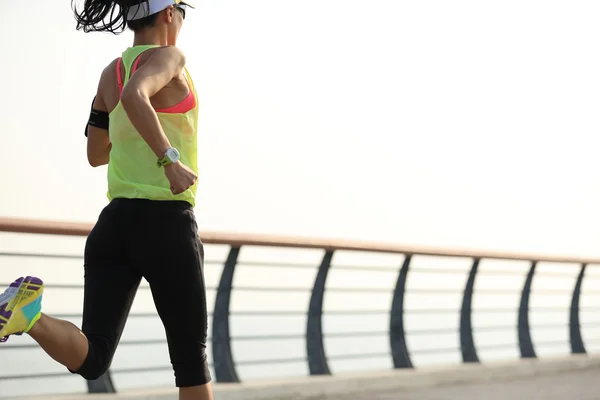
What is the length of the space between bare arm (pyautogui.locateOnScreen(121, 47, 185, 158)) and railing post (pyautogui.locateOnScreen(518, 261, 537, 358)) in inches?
275

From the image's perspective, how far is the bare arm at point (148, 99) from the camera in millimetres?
2816

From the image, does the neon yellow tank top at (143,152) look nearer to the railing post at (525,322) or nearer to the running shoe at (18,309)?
the running shoe at (18,309)

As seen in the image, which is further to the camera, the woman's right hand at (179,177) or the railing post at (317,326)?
the railing post at (317,326)

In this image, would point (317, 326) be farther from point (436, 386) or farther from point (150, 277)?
point (150, 277)

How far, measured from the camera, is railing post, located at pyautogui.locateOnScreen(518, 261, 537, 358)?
9242 millimetres

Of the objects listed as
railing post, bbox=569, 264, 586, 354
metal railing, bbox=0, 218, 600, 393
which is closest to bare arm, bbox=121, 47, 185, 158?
metal railing, bbox=0, 218, 600, 393

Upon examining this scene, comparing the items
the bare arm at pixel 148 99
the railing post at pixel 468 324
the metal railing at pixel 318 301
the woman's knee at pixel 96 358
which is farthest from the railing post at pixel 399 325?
the bare arm at pixel 148 99

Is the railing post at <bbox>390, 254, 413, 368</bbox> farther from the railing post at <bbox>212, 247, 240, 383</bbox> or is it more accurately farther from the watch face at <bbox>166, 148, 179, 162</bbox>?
the watch face at <bbox>166, 148, 179, 162</bbox>

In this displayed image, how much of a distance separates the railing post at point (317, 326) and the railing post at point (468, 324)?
1.98 metres

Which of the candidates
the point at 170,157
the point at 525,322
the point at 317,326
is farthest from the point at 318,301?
the point at 170,157

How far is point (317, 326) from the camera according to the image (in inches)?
273

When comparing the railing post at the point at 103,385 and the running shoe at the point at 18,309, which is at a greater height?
the running shoe at the point at 18,309

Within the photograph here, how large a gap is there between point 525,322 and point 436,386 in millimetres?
2396

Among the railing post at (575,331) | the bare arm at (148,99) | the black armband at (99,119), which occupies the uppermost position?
the bare arm at (148,99)
